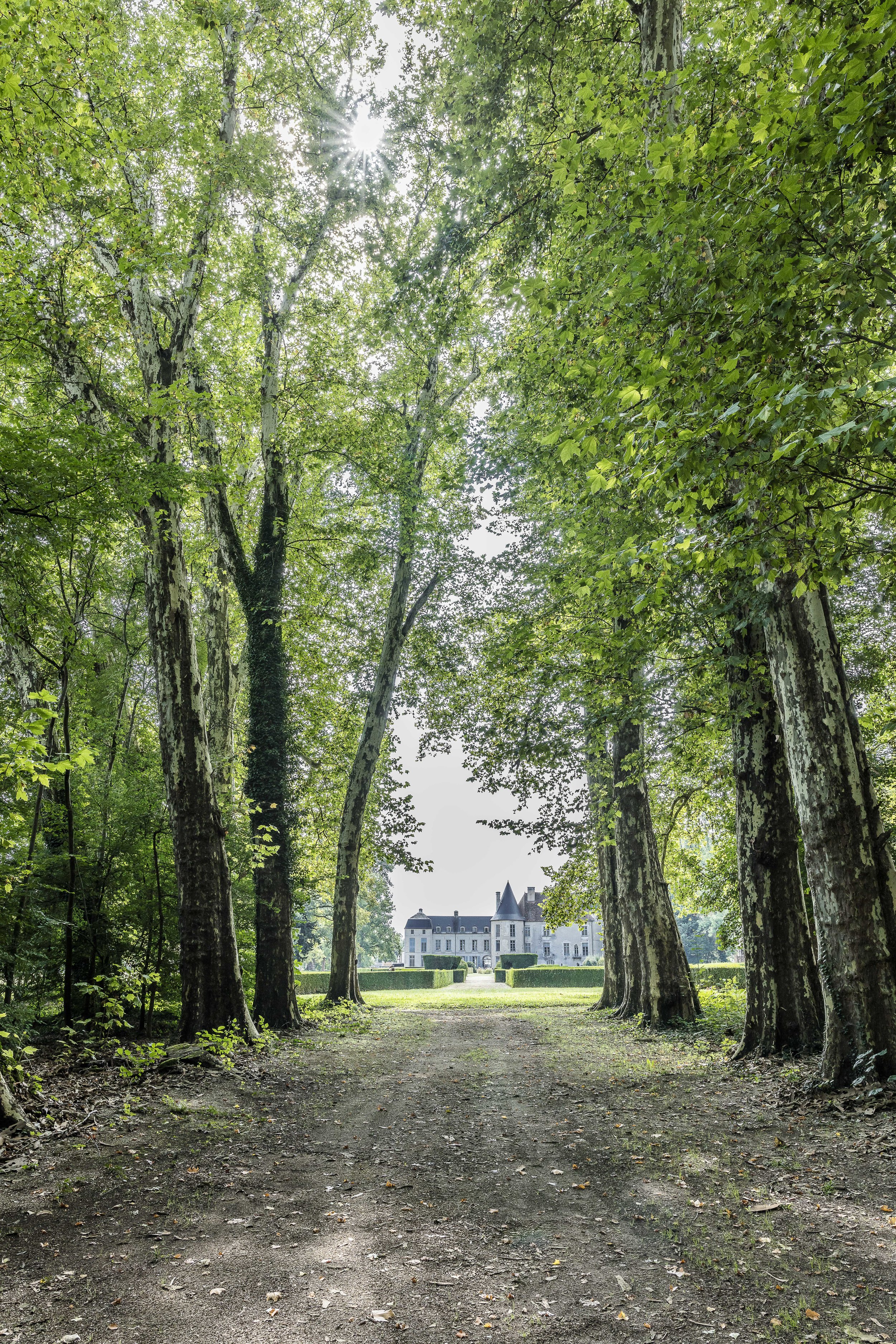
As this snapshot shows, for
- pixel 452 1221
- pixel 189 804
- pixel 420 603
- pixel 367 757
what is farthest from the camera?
pixel 420 603

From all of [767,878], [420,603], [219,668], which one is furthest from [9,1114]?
[420,603]

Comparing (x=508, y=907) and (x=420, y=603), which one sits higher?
(x=420, y=603)

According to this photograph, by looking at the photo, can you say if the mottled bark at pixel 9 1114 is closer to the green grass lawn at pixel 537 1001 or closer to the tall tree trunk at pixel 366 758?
the green grass lawn at pixel 537 1001

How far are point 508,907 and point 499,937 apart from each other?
13.1 ft

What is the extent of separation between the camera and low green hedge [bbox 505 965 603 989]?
4209cm

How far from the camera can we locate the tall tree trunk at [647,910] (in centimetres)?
1241

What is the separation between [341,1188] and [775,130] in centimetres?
677

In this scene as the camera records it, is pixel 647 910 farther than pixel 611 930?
No

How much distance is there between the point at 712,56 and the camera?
8055 millimetres

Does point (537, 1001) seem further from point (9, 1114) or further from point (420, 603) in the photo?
point (9, 1114)

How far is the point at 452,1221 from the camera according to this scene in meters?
→ 4.05

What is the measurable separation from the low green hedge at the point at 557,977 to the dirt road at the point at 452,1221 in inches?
1483

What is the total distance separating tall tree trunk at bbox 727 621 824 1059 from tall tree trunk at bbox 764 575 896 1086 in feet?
3.46

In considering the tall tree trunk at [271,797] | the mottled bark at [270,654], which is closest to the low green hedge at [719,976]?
the tall tree trunk at [271,797]
